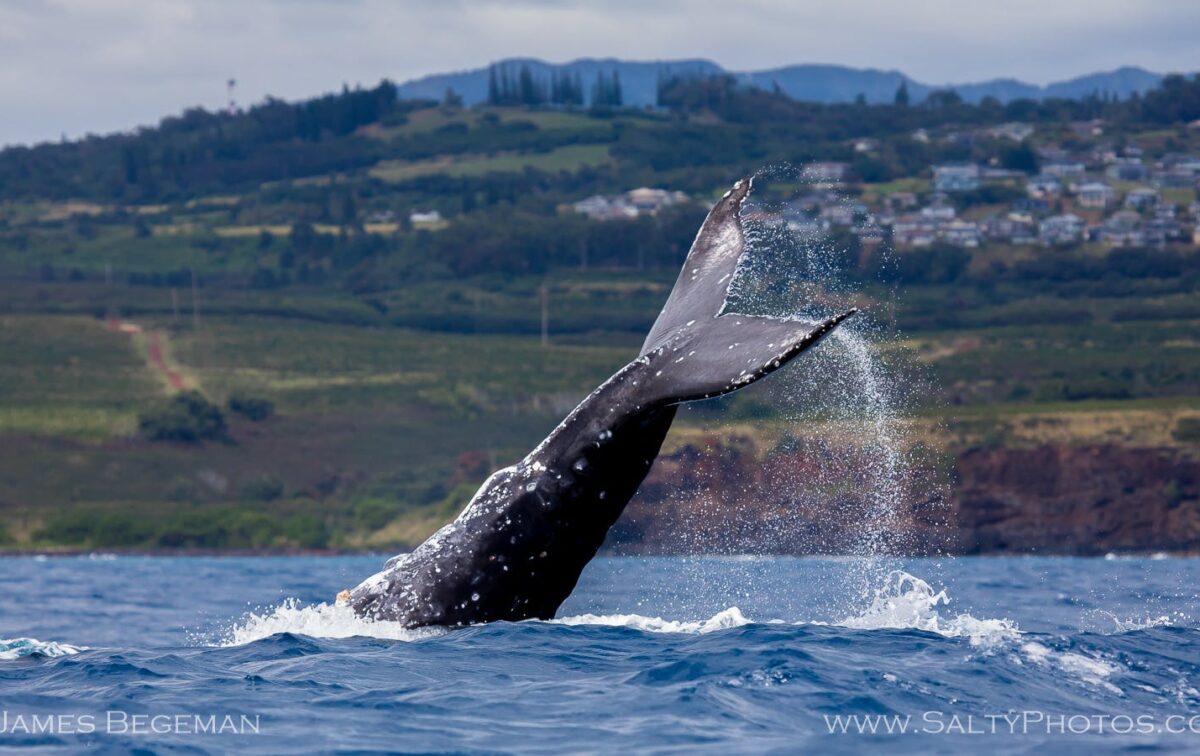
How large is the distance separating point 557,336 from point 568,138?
82752 millimetres

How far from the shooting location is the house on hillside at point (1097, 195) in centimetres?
12888

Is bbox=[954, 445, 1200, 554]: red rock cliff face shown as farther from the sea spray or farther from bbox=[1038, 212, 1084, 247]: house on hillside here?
bbox=[1038, 212, 1084, 247]: house on hillside

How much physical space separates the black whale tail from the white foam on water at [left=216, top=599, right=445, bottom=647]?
269 cm

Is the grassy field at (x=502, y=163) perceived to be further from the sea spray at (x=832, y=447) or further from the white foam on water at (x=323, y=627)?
the white foam on water at (x=323, y=627)

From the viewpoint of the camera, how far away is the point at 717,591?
24984mm

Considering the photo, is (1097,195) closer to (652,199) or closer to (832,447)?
(652,199)

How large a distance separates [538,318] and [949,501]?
42959 mm

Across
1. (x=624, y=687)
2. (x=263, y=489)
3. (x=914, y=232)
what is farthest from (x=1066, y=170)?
(x=624, y=687)

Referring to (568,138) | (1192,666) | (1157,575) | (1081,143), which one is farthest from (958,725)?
(568,138)

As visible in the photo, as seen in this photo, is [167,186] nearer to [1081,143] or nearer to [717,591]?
[1081,143]

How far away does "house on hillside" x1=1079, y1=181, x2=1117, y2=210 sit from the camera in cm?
12888

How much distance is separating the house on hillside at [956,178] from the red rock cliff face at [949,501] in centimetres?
7054

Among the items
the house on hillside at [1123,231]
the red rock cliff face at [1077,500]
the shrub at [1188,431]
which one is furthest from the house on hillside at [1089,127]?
the red rock cliff face at [1077,500]

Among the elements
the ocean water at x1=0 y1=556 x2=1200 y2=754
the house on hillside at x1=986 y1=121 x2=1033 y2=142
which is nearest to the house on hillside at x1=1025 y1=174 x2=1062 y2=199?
the house on hillside at x1=986 y1=121 x2=1033 y2=142
